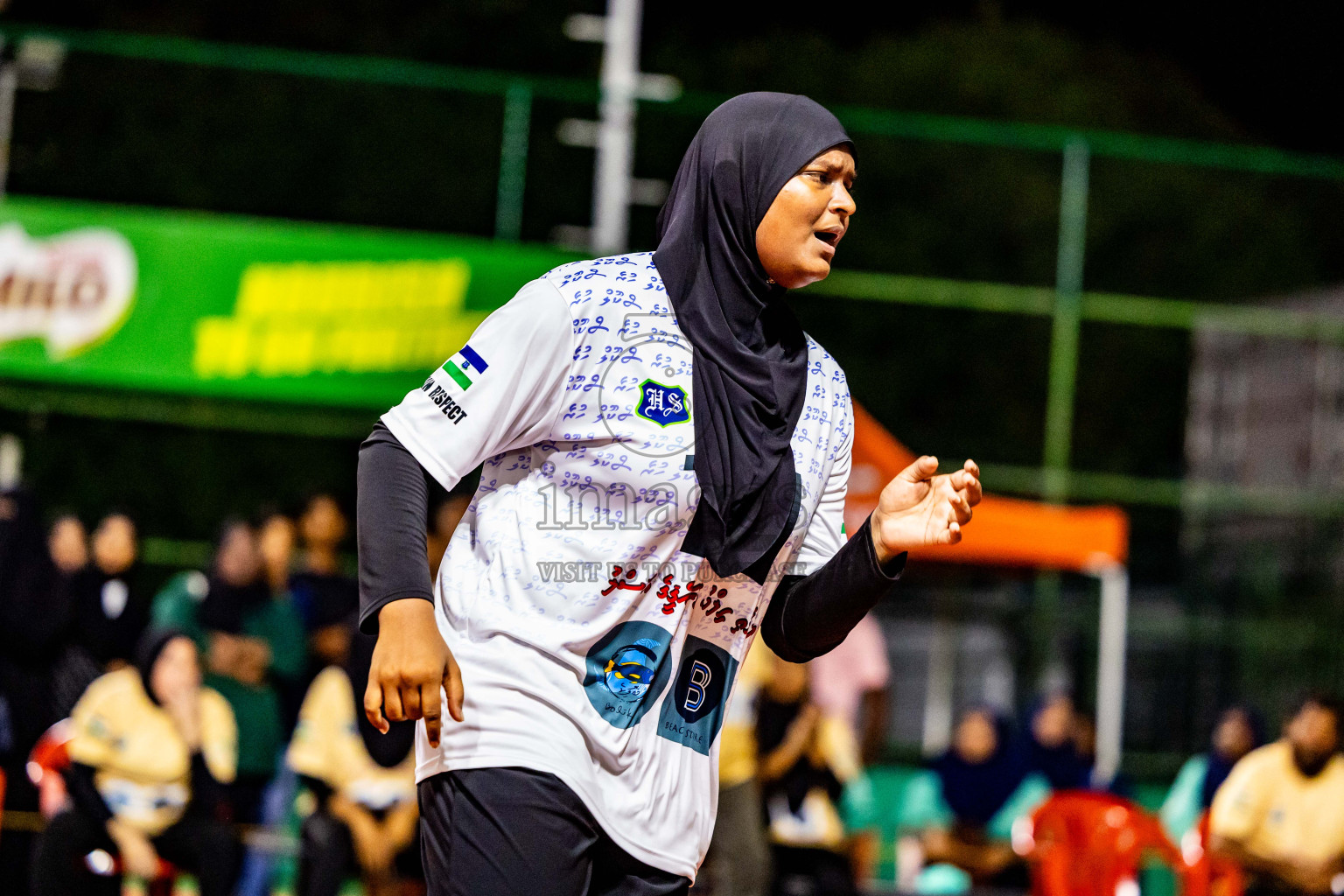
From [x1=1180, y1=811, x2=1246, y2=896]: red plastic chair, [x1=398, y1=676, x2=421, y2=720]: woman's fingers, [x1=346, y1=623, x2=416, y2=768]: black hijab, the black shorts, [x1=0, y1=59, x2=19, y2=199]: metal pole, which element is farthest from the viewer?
[x1=0, y1=59, x2=19, y2=199]: metal pole

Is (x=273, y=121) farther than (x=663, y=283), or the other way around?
(x=273, y=121)

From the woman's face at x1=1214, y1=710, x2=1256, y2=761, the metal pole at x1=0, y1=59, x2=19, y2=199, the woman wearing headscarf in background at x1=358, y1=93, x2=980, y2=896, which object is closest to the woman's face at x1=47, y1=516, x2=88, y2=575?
the metal pole at x1=0, y1=59, x2=19, y2=199

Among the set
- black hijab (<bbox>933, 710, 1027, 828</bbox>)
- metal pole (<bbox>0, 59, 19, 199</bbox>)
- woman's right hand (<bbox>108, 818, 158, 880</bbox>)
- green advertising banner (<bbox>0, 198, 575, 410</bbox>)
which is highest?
metal pole (<bbox>0, 59, 19, 199</bbox>)

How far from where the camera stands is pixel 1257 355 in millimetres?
13172

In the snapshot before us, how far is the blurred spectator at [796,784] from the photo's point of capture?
6793 mm

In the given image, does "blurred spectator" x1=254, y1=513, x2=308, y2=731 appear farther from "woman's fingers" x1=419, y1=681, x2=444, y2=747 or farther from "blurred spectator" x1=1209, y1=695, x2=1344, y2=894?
"woman's fingers" x1=419, y1=681, x2=444, y2=747

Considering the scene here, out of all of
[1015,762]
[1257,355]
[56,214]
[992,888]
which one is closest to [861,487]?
[1015,762]

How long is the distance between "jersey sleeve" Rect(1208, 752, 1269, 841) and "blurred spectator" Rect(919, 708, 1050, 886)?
1115mm

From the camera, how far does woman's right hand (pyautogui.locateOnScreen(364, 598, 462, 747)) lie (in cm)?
214

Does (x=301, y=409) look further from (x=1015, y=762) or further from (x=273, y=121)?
(x=1015, y=762)

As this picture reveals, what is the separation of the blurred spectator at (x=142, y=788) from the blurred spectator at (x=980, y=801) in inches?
126

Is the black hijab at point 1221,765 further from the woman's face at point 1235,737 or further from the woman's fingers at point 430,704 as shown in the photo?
the woman's fingers at point 430,704

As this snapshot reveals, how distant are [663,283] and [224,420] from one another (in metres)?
7.29

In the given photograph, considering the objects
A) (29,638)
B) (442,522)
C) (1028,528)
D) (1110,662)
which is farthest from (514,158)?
(1110,662)
